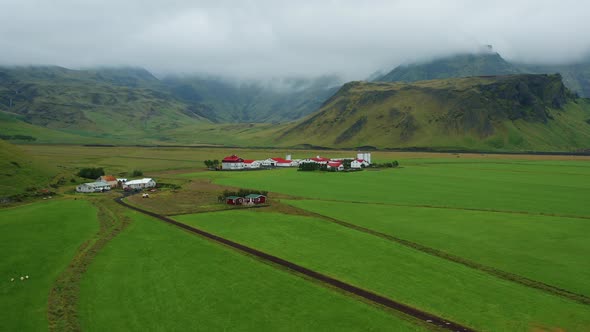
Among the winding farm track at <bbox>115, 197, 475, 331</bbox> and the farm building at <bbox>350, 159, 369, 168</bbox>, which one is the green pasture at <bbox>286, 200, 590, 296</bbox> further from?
the farm building at <bbox>350, 159, 369, 168</bbox>

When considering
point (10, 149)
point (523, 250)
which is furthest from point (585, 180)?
point (10, 149)

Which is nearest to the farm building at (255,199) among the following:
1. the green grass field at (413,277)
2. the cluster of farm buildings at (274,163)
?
the green grass field at (413,277)

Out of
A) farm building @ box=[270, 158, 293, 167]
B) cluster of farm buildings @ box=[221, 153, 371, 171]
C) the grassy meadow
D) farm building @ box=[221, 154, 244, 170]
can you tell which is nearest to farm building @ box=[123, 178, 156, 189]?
the grassy meadow

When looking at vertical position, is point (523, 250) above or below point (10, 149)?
below

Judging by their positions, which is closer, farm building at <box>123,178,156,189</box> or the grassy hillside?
the grassy hillside

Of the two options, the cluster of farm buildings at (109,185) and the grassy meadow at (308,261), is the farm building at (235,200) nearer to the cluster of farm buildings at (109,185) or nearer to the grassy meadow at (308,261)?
the grassy meadow at (308,261)

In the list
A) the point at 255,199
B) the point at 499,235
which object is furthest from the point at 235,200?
the point at 499,235

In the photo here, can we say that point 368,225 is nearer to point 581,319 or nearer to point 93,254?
point 581,319
